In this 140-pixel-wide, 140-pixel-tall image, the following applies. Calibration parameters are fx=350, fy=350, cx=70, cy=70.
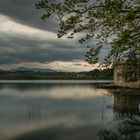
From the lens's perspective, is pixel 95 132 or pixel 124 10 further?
pixel 95 132

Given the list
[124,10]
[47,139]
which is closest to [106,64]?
[124,10]

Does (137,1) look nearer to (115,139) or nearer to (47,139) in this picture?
(115,139)

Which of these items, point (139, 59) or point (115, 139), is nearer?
point (139, 59)

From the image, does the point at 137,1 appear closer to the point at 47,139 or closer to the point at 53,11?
the point at 53,11

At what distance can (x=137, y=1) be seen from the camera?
17.4 metres

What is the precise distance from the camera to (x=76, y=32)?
58.3 ft

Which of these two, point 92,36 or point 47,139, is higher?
point 92,36

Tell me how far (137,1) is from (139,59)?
412 cm

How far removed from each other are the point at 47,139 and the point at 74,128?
6.86 metres

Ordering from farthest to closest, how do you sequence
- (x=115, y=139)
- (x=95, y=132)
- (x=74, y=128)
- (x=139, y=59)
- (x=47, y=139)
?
1. (x=74, y=128)
2. (x=95, y=132)
3. (x=47, y=139)
4. (x=115, y=139)
5. (x=139, y=59)

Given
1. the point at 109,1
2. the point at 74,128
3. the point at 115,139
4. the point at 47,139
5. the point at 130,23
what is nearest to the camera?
the point at 109,1

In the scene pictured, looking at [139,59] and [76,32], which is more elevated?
[76,32]

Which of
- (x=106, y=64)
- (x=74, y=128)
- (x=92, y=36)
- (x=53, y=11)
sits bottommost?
(x=74, y=128)

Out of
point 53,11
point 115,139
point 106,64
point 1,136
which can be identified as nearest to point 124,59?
point 106,64
